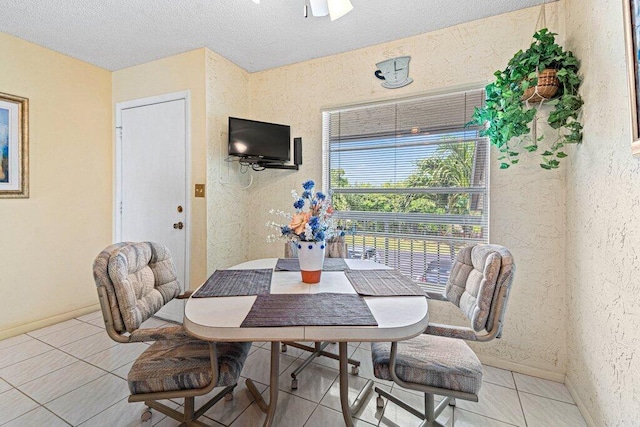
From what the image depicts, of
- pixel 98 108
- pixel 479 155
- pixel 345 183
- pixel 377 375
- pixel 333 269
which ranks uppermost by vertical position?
pixel 98 108

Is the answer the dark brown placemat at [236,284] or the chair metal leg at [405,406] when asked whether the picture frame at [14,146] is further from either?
the chair metal leg at [405,406]

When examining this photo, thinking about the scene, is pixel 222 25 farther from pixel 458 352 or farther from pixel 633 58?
pixel 458 352

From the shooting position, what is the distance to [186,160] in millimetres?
2887

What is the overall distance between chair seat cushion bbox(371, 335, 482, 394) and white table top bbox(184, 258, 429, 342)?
0.89 ft

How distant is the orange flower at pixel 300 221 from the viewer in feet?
5.23

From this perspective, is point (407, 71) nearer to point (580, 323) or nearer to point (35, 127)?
point (580, 323)

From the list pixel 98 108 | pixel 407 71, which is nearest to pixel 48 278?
pixel 98 108

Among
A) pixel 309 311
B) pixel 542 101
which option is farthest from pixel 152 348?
pixel 542 101

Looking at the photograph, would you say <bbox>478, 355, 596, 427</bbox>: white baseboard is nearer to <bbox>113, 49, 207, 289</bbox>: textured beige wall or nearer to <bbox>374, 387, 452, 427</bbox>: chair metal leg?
<bbox>374, 387, 452, 427</bbox>: chair metal leg

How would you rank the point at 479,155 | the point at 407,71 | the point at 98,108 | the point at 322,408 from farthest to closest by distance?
the point at 98,108 < the point at 407,71 < the point at 479,155 < the point at 322,408

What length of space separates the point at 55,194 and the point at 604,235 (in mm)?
4289

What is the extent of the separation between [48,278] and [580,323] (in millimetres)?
4373

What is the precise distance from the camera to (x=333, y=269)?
1966 mm

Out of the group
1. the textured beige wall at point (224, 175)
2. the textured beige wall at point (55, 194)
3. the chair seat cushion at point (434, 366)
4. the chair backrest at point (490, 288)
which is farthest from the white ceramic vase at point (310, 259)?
the textured beige wall at point (55, 194)
